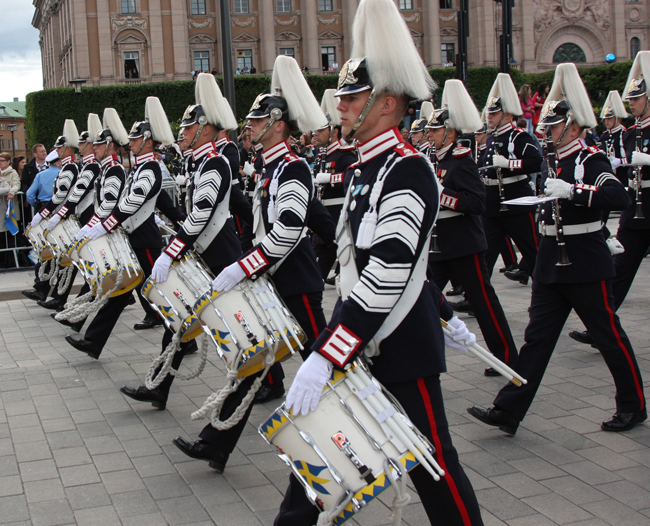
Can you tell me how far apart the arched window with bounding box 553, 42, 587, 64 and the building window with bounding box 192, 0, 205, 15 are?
99.0 feet

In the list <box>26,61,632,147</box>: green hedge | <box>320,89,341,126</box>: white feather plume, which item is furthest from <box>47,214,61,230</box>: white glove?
<box>26,61,632,147</box>: green hedge

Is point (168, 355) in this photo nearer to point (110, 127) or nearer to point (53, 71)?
point (110, 127)

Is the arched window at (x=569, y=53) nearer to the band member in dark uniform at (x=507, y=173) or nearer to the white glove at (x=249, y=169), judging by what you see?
the white glove at (x=249, y=169)

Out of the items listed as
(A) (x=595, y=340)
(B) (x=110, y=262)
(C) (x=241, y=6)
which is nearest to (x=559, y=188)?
(A) (x=595, y=340)

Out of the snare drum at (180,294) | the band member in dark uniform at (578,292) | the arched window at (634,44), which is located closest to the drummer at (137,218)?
the snare drum at (180,294)

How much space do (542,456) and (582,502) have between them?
622 mm

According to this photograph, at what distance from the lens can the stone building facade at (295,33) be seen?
208 feet

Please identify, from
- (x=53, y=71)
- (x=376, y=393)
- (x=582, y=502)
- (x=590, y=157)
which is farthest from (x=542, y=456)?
(x=53, y=71)

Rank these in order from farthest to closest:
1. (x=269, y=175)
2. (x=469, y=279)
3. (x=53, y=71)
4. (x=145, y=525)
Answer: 1. (x=53, y=71)
2. (x=469, y=279)
3. (x=269, y=175)
4. (x=145, y=525)

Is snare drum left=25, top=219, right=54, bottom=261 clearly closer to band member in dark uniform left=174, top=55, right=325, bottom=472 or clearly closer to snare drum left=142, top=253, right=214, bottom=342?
snare drum left=142, top=253, right=214, bottom=342

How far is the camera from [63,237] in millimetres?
8844

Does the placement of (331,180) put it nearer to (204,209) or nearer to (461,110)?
(461,110)

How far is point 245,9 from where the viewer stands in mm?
67062

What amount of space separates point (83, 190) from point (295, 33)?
Result: 61963mm
